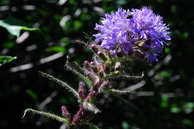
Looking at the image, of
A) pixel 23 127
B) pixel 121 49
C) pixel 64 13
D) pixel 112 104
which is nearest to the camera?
pixel 121 49

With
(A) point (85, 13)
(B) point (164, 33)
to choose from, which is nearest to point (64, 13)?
(A) point (85, 13)

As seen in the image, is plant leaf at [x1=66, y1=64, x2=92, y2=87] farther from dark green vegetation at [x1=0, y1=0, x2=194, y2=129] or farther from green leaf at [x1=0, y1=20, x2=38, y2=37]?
dark green vegetation at [x1=0, y1=0, x2=194, y2=129]

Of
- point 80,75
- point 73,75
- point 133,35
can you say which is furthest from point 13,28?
point 73,75

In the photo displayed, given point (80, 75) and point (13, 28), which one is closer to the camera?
point (80, 75)

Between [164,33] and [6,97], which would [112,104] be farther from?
[164,33]

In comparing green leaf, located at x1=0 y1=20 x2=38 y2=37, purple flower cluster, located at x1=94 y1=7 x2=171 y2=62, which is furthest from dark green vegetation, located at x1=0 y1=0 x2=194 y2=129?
purple flower cluster, located at x1=94 y1=7 x2=171 y2=62

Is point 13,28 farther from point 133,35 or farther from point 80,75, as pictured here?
point 133,35
